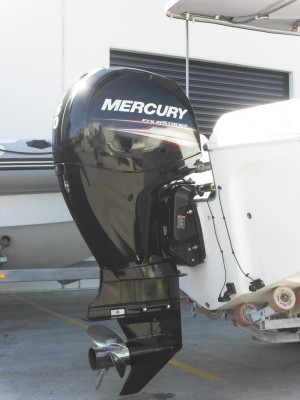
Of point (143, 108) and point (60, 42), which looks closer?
point (143, 108)

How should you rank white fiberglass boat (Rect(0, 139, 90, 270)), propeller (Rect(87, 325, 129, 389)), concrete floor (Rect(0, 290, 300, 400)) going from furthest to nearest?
1. white fiberglass boat (Rect(0, 139, 90, 270))
2. concrete floor (Rect(0, 290, 300, 400))
3. propeller (Rect(87, 325, 129, 389))

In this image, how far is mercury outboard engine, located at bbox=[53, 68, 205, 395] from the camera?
3143mm

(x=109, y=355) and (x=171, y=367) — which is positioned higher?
(x=109, y=355)

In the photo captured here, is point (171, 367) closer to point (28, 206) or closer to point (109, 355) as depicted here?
point (109, 355)

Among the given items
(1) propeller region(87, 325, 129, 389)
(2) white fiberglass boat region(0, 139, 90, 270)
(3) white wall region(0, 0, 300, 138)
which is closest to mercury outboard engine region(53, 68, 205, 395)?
(1) propeller region(87, 325, 129, 389)

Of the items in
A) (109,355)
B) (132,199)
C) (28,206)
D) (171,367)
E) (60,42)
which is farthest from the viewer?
(60,42)

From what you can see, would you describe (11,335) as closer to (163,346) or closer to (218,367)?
(218,367)

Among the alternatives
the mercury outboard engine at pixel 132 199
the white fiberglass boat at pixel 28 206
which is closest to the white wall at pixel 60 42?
the white fiberglass boat at pixel 28 206

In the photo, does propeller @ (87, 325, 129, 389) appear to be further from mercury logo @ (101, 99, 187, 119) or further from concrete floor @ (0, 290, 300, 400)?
mercury logo @ (101, 99, 187, 119)

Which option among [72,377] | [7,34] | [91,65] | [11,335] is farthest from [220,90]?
[72,377]

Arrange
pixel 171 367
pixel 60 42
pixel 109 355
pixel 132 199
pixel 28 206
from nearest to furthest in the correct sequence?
pixel 109 355, pixel 132 199, pixel 171 367, pixel 28 206, pixel 60 42

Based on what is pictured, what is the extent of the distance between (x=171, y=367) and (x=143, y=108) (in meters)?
2.05

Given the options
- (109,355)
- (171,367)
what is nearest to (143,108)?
(109,355)

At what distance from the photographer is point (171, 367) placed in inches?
168
